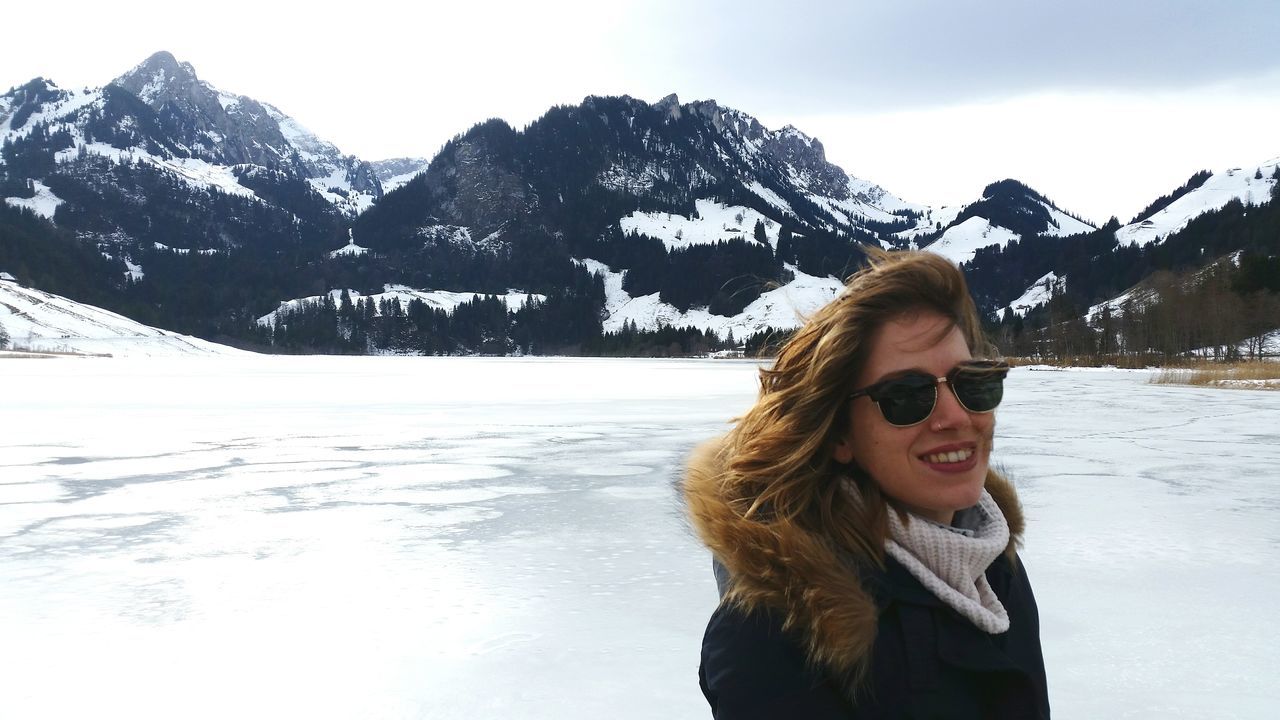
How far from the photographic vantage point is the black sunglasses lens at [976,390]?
5.70ft

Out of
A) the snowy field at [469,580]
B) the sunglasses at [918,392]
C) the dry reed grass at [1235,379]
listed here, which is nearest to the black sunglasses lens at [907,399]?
the sunglasses at [918,392]

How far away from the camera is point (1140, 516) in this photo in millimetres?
8148

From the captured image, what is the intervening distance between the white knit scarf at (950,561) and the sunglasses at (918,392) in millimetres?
190

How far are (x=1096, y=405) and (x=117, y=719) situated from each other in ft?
83.3

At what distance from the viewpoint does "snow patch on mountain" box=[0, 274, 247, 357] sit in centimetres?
9769

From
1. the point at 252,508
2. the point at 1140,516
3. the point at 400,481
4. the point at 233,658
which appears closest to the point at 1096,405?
the point at 1140,516

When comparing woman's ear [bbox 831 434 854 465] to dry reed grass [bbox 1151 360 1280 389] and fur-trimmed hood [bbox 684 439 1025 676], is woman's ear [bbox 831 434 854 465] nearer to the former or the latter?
fur-trimmed hood [bbox 684 439 1025 676]

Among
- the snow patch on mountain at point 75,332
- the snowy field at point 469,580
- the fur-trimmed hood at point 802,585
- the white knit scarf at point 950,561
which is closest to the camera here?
the fur-trimmed hood at point 802,585

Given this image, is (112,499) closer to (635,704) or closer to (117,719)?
(117,719)

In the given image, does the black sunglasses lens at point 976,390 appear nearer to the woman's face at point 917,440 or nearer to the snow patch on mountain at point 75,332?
the woman's face at point 917,440

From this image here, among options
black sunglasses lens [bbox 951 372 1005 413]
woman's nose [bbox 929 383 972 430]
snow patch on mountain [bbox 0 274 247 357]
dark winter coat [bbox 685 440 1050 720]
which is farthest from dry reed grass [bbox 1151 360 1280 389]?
snow patch on mountain [bbox 0 274 247 357]

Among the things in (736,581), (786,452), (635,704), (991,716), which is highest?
(786,452)

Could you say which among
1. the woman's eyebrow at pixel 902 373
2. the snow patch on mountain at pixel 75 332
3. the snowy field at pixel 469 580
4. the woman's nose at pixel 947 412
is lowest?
the snowy field at pixel 469 580

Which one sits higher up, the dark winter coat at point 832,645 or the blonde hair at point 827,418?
the blonde hair at point 827,418
